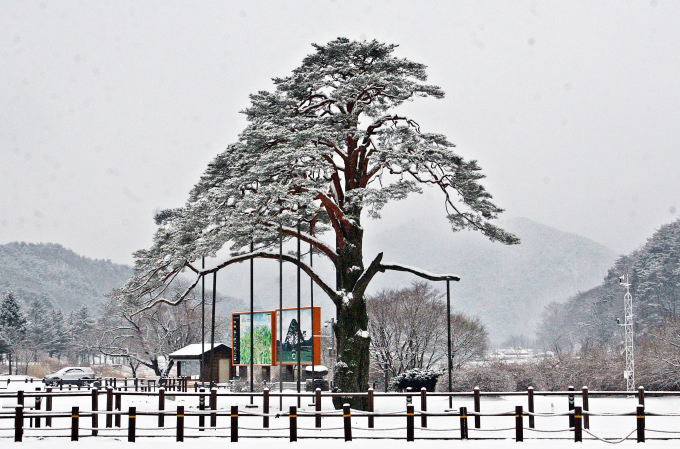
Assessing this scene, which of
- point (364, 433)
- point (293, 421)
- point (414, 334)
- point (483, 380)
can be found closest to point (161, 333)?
point (414, 334)

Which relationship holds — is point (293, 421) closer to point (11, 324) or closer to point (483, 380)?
point (483, 380)

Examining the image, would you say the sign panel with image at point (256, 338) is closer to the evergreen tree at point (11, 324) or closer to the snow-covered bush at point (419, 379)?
the snow-covered bush at point (419, 379)

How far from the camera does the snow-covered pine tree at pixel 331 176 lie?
23609mm

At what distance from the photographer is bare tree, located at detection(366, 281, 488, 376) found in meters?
47.3

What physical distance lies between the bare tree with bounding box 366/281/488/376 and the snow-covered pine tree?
22020 mm

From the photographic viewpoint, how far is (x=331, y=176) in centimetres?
2689

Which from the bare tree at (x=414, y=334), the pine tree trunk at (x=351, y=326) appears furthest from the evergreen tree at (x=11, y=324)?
the pine tree trunk at (x=351, y=326)

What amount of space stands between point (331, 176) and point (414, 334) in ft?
77.3

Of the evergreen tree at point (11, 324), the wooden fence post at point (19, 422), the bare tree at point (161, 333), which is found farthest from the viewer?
the evergreen tree at point (11, 324)

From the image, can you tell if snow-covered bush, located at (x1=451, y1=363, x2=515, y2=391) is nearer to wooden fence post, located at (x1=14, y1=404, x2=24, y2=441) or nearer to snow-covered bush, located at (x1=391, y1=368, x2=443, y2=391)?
snow-covered bush, located at (x1=391, y1=368, x2=443, y2=391)

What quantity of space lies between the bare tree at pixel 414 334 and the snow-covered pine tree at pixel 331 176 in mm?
22020

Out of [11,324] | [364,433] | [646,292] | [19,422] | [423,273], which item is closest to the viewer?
[19,422]

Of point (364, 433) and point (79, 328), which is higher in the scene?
point (364, 433)

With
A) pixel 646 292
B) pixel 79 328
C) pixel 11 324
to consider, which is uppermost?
pixel 646 292
